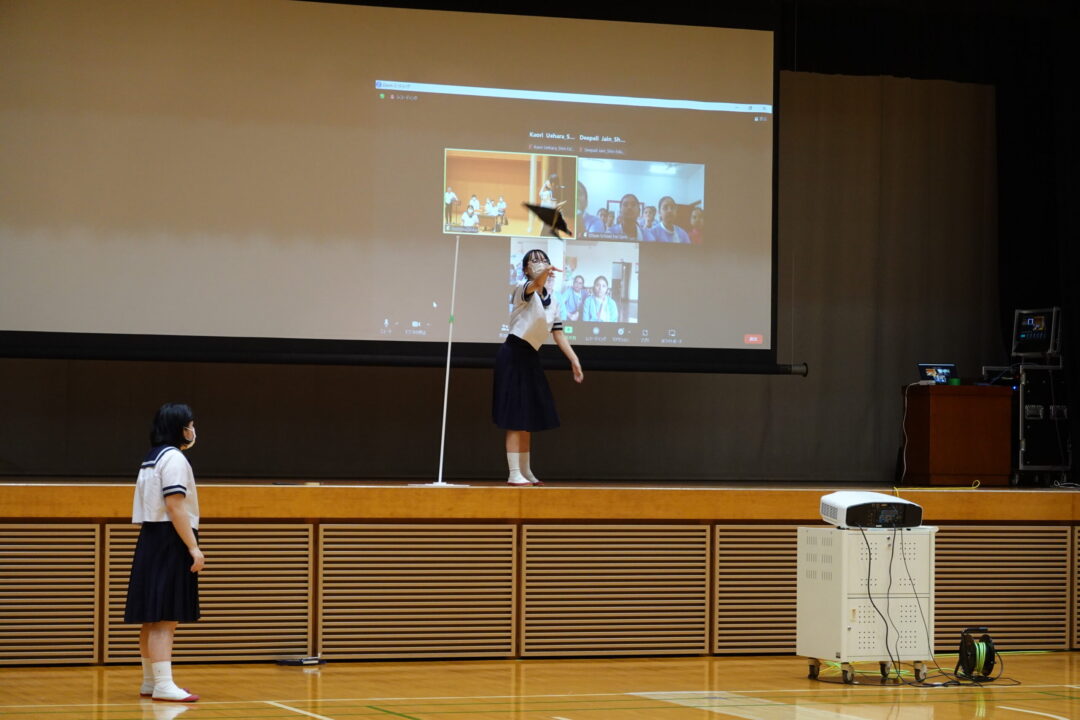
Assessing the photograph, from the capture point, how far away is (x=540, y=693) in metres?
5.58

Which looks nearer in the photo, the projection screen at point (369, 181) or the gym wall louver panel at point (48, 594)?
the gym wall louver panel at point (48, 594)

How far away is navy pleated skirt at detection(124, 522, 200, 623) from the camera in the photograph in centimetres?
507

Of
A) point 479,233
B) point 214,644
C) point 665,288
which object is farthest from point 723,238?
point 214,644

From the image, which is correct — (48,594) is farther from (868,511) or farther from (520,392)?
(868,511)

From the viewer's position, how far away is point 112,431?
873 cm

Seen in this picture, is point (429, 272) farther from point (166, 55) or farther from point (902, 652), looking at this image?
point (902, 652)

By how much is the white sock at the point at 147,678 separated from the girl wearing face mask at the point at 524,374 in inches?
92.5

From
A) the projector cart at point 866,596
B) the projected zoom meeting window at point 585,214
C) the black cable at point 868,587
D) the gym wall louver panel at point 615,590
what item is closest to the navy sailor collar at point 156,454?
the gym wall louver panel at point 615,590

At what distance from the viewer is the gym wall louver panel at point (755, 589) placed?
22.8 ft

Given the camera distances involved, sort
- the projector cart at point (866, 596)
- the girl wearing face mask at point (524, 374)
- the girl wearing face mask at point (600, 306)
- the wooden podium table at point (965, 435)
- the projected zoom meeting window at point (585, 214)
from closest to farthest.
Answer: the projector cart at point (866, 596) < the girl wearing face mask at point (524, 374) < the projected zoom meeting window at point (585, 214) < the girl wearing face mask at point (600, 306) < the wooden podium table at point (965, 435)

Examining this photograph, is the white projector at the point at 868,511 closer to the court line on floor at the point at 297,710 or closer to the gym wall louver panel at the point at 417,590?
the gym wall louver panel at the point at 417,590

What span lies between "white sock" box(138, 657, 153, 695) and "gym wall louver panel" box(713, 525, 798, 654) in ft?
9.60

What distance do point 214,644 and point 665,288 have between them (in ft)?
11.6

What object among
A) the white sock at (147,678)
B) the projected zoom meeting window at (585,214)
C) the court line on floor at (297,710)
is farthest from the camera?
the projected zoom meeting window at (585,214)
